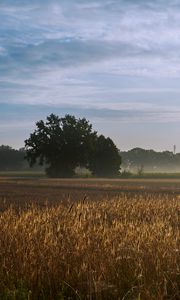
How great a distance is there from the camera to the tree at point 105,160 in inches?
3642

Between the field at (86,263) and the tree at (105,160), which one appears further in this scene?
the tree at (105,160)

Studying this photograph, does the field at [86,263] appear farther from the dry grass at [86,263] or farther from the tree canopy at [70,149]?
the tree canopy at [70,149]

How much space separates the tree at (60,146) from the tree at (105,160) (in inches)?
62.5

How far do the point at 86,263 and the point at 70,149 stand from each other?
79.9m

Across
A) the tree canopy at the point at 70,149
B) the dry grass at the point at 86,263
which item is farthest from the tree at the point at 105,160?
the dry grass at the point at 86,263

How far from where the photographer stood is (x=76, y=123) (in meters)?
96.2

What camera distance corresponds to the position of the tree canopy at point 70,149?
89250 mm

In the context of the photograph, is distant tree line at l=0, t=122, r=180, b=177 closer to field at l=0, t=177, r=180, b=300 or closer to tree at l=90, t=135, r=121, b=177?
tree at l=90, t=135, r=121, b=177

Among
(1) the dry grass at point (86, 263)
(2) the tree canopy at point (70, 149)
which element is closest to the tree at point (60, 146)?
(2) the tree canopy at point (70, 149)

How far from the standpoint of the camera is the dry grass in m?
9.62

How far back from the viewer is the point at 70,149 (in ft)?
296

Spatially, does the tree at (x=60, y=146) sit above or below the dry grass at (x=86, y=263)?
above

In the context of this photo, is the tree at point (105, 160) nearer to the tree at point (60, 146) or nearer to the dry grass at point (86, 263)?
the tree at point (60, 146)

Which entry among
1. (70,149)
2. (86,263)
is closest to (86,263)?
(86,263)
